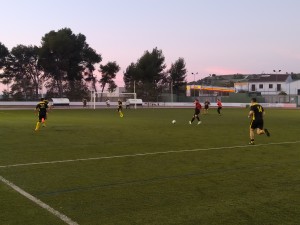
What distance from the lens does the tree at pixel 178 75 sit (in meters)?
97.8

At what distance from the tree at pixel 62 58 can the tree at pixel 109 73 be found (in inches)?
Answer: 207

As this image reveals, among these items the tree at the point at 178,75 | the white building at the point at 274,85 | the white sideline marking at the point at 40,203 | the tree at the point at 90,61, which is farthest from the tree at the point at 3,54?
the white sideline marking at the point at 40,203

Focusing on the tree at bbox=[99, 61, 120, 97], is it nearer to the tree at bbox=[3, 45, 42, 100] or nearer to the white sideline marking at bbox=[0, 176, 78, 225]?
the tree at bbox=[3, 45, 42, 100]

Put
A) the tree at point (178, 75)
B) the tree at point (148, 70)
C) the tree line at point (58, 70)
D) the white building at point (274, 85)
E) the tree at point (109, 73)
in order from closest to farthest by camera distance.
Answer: the tree line at point (58, 70) → the tree at point (109, 73) → the tree at point (148, 70) → the white building at point (274, 85) → the tree at point (178, 75)

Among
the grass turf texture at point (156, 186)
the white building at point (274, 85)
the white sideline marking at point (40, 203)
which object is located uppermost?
the white building at point (274, 85)

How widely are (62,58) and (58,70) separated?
2795 millimetres

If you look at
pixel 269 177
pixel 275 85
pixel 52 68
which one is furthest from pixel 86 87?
pixel 269 177

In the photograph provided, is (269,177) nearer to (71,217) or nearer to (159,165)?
(159,165)

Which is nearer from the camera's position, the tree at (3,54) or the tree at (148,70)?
the tree at (3,54)

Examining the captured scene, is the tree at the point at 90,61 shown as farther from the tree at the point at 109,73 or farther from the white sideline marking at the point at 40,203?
the white sideline marking at the point at 40,203

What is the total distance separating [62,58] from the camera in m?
81.4

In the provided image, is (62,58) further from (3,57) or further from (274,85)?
(274,85)

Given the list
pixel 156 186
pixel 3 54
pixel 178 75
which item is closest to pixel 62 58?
pixel 3 54

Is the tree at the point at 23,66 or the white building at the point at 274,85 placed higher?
the tree at the point at 23,66
